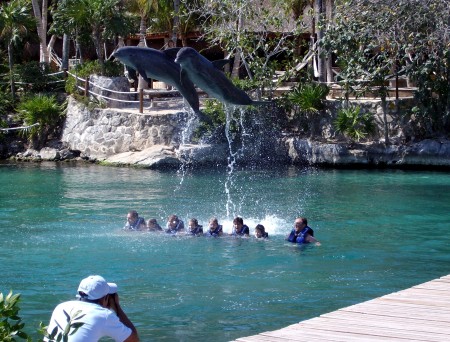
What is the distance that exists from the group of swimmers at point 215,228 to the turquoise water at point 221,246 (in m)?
0.25

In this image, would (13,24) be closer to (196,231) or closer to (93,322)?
(196,231)

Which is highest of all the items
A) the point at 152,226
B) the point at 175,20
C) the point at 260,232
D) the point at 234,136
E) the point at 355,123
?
the point at 175,20

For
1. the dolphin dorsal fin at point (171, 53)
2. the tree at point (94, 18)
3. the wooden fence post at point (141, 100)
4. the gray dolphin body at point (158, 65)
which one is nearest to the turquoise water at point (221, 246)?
the gray dolphin body at point (158, 65)

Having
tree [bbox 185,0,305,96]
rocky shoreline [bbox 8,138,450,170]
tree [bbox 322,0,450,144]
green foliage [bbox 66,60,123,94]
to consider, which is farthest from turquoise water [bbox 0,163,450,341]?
green foliage [bbox 66,60,123,94]

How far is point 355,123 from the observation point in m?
30.3

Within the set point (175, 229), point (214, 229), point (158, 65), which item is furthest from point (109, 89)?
point (158, 65)

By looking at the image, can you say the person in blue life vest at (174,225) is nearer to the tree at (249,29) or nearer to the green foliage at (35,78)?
the tree at (249,29)

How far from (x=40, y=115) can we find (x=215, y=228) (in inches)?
676

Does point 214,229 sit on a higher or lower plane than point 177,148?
lower

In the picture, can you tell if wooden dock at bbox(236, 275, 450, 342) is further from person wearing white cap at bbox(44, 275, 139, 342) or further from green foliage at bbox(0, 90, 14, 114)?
green foliage at bbox(0, 90, 14, 114)

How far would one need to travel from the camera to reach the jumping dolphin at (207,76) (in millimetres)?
14297

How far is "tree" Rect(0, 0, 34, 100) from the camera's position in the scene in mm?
34469

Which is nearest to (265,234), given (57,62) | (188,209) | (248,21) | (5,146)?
(188,209)

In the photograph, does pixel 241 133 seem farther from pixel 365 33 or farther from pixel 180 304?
pixel 180 304
